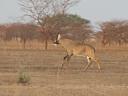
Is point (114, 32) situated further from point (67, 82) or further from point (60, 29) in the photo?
point (67, 82)

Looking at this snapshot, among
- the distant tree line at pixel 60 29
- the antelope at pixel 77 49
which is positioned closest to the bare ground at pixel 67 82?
the antelope at pixel 77 49

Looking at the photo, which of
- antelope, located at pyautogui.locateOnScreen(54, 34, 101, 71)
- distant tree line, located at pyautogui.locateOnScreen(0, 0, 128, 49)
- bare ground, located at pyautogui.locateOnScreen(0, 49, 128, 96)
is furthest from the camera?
distant tree line, located at pyautogui.locateOnScreen(0, 0, 128, 49)

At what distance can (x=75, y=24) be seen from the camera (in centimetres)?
7362

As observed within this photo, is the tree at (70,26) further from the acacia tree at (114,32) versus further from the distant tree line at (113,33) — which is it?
the acacia tree at (114,32)

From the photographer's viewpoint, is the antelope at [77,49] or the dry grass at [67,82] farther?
the antelope at [77,49]

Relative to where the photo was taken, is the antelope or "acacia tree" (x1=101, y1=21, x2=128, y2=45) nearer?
the antelope

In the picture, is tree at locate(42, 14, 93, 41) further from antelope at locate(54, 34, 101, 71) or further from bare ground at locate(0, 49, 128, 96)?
bare ground at locate(0, 49, 128, 96)

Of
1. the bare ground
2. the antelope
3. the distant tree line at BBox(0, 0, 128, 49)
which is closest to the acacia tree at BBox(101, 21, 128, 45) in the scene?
the distant tree line at BBox(0, 0, 128, 49)

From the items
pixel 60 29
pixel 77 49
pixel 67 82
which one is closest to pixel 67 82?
pixel 67 82

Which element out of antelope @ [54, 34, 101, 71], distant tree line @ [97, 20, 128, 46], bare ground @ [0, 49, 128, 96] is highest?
distant tree line @ [97, 20, 128, 46]

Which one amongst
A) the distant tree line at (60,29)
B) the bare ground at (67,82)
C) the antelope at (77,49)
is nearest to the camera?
the bare ground at (67,82)

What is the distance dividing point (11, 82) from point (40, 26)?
46696 mm

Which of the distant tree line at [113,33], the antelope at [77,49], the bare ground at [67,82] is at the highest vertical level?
the distant tree line at [113,33]

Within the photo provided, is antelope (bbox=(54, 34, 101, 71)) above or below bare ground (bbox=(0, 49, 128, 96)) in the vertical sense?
above
